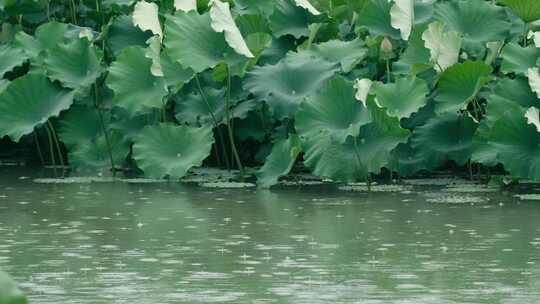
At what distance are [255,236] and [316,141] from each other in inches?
63.3

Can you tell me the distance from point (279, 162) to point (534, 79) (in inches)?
54.8

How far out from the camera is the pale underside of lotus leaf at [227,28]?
7.28m

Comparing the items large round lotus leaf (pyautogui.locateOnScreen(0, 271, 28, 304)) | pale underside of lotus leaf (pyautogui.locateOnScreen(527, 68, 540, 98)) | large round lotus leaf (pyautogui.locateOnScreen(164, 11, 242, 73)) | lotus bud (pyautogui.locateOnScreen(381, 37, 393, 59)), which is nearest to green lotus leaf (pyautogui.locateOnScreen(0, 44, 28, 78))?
large round lotus leaf (pyautogui.locateOnScreen(164, 11, 242, 73))

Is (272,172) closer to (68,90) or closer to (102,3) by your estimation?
(68,90)

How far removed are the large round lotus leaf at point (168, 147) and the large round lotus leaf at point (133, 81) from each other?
0.20m

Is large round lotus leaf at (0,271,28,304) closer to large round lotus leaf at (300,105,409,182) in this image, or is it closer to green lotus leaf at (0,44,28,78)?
large round lotus leaf at (300,105,409,182)

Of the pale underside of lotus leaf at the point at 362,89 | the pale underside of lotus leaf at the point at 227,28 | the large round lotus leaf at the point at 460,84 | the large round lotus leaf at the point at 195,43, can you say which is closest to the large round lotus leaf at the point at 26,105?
the large round lotus leaf at the point at 195,43

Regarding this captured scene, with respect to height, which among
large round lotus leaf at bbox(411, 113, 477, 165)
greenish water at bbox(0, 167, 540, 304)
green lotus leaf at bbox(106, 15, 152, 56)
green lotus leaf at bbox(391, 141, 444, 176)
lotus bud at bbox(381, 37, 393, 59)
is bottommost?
greenish water at bbox(0, 167, 540, 304)

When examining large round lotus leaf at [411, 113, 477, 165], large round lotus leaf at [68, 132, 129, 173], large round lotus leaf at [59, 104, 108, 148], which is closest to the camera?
large round lotus leaf at [411, 113, 477, 165]

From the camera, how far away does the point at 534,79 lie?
702cm

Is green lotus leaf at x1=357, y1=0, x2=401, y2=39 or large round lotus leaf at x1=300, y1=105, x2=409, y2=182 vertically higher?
green lotus leaf at x1=357, y1=0, x2=401, y2=39

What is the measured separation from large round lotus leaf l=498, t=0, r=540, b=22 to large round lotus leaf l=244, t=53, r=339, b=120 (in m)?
1.00

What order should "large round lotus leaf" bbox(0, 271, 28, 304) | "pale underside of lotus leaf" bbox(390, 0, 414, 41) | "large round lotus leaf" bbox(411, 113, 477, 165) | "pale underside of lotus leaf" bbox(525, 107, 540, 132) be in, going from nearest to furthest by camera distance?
"large round lotus leaf" bbox(0, 271, 28, 304)
"pale underside of lotus leaf" bbox(525, 107, 540, 132)
"large round lotus leaf" bbox(411, 113, 477, 165)
"pale underside of lotus leaf" bbox(390, 0, 414, 41)

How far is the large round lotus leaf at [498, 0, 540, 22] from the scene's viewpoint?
7340mm
